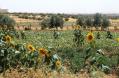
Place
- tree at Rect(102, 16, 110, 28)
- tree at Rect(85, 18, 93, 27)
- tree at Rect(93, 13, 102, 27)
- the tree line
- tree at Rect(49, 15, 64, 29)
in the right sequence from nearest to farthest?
the tree line
tree at Rect(49, 15, 64, 29)
tree at Rect(102, 16, 110, 28)
tree at Rect(93, 13, 102, 27)
tree at Rect(85, 18, 93, 27)

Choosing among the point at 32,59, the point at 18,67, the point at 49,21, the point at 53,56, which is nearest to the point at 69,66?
the point at 53,56

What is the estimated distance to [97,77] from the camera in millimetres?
9359

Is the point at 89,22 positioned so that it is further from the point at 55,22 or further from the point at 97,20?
the point at 55,22

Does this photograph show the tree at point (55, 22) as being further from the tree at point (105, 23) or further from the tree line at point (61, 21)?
the tree at point (105, 23)

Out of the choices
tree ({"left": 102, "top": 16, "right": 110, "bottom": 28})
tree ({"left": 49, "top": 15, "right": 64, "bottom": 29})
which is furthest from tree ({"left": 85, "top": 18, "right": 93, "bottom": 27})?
tree ({"left": 49, "top": 15, "right": 64, "bottom": 29})

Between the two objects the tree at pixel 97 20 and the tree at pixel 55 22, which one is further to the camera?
the tree at pixel 97 20

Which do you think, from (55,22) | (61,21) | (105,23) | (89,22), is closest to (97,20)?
(89,22)

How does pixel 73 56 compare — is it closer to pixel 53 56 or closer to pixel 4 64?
pixel 53 56

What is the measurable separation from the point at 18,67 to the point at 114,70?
3881 mm

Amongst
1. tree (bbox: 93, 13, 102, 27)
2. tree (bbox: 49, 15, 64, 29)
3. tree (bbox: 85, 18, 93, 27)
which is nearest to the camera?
tree (bbox: 49, 15, 64, 29)

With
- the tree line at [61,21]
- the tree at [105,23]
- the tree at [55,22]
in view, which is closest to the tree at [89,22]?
the tree line at [61,21]

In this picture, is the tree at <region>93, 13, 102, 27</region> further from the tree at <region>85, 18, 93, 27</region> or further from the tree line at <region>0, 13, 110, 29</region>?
the tree at <region>85, 18, 93, 27</region>

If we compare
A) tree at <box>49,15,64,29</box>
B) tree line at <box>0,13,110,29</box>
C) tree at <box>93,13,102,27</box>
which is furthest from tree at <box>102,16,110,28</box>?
tree at <box>49,15,64,29</box>

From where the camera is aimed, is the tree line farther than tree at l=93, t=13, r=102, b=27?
No
